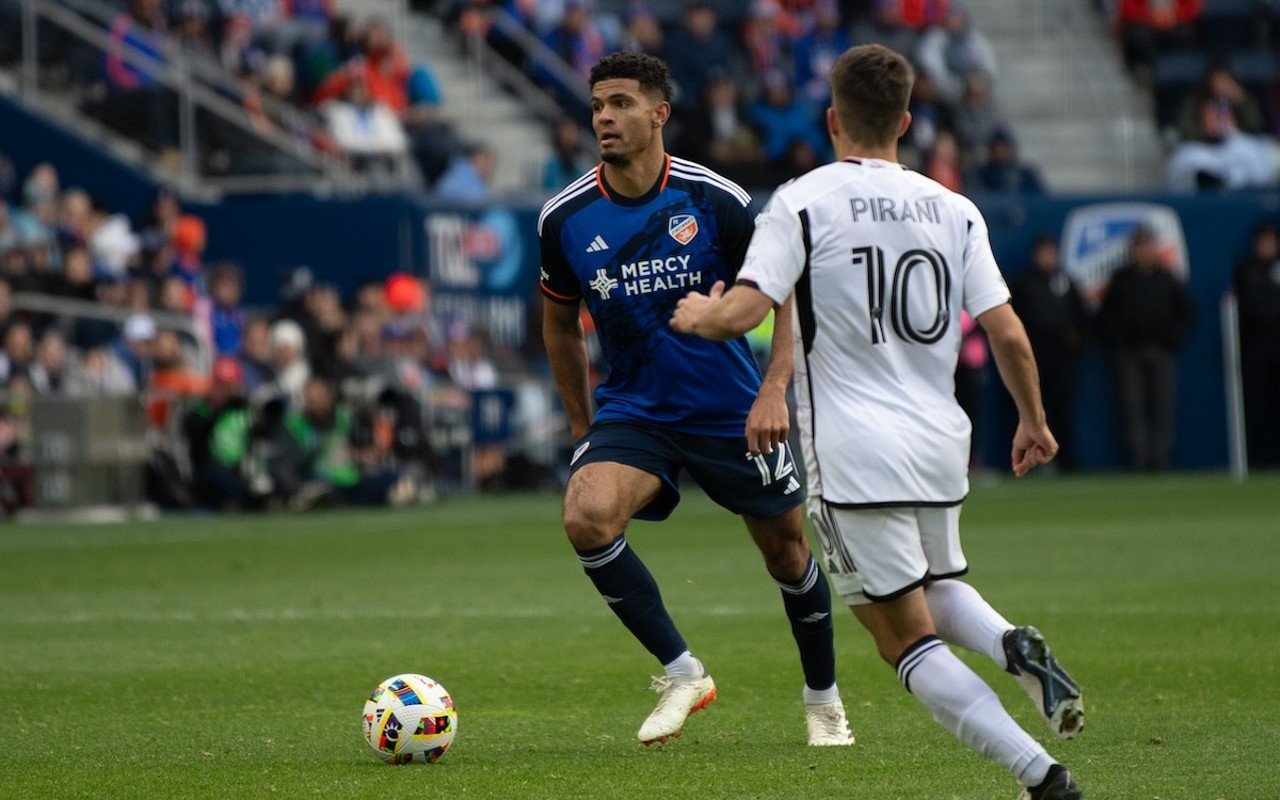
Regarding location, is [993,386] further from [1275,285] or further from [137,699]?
[137,699]

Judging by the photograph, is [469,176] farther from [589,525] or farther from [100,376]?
[589,525]

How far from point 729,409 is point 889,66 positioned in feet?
6.53

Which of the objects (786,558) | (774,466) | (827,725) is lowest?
(827,725)

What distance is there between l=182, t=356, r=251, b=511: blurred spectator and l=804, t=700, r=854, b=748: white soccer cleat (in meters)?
12.2

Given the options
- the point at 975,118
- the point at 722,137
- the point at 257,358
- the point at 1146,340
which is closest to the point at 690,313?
the point at 257,358

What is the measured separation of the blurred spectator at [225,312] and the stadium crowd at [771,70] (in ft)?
14.2

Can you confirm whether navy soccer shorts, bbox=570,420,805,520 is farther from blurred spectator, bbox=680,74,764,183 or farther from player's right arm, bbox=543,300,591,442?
blurred spectator, bbox=680,74,764,183

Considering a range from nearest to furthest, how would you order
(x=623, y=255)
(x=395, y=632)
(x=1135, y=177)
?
(x=623, y=255) < (x=395, y=632) < (x=1135, y=177)

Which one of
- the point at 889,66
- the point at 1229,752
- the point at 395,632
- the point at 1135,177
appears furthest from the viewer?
the point at 1135,177

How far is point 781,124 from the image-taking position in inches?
A: 955

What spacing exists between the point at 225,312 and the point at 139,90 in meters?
3.05

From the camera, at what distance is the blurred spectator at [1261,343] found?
2302cm

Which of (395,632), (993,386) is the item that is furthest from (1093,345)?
(395,632)

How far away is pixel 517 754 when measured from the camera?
6.84 metres
